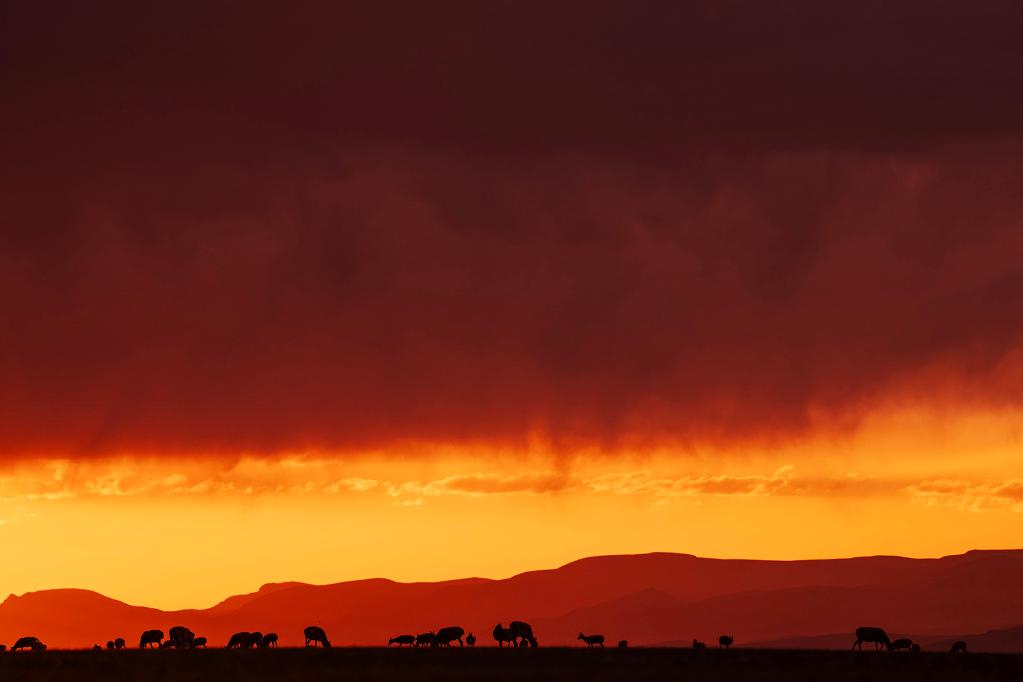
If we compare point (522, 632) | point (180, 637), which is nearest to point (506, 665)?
point (522, 632)

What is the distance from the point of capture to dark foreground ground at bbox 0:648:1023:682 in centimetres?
7469

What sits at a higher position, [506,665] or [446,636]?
[446,636]

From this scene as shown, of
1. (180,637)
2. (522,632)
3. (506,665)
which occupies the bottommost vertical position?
(506,665)

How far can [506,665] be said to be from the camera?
7831cm

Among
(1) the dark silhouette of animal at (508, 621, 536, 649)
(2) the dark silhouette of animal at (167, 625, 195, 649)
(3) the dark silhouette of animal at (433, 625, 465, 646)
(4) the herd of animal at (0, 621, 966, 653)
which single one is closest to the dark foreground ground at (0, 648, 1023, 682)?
(4) the herd of animal at (0, 621, 966, 653)

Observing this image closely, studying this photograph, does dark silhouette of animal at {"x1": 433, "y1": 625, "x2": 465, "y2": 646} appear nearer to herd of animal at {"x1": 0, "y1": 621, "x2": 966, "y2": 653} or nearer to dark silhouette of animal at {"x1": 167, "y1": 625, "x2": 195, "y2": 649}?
herd of animal at {"x1": 0, "y1": 621, "x2": 966, "y2": 653}

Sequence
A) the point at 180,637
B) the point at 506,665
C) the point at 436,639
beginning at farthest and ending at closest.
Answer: the point at 180,637 < the point at 436,639 < the point at 506,665

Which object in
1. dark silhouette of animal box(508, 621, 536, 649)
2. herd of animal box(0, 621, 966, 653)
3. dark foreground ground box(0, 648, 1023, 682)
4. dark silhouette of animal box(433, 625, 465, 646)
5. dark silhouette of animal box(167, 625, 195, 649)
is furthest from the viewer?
dark silhouette of animal box(167, 625, 195, 649)

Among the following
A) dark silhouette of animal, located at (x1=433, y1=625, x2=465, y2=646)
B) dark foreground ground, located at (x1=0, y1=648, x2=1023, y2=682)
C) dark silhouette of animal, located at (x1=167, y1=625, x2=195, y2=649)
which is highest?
dark silhouette of animal, located at (x1=167, y1=625, x2=195, y2=649)

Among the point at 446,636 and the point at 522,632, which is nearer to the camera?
the point at 446,636

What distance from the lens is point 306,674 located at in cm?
7488

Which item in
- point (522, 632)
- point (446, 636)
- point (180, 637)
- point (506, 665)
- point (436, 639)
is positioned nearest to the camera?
point (506, 665)

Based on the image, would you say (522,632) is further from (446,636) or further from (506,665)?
(506,665)

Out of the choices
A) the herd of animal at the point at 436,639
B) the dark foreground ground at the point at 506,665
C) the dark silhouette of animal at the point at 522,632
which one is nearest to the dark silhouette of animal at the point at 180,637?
the herd of animal at the point at 436,639
